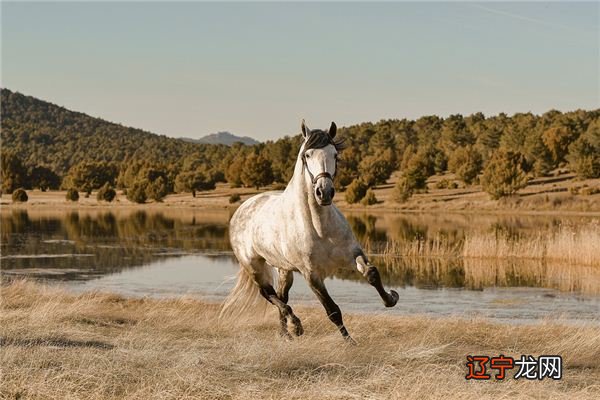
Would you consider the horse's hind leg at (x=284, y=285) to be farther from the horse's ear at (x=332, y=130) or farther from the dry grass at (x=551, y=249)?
the dry grass at (x=551, y=249)

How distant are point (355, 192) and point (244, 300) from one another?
225 feet

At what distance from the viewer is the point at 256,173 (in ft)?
327

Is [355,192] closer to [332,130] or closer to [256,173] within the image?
[256,173]

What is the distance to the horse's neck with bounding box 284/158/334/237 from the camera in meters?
→ 8.86

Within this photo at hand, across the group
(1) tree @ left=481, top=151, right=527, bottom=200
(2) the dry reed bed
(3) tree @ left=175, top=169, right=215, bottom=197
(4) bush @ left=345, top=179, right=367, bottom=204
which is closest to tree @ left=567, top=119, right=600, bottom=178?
(1) tree @ left=481, top=151, right=527, bottom=200

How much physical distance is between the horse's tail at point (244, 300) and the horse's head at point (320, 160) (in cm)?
336

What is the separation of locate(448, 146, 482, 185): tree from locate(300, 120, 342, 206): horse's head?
80.7 metres

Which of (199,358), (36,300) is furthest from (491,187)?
(199,358)

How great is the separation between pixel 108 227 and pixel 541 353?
4683 centimetres

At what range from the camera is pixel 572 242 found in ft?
92.0

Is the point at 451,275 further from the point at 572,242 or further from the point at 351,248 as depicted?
the point at 351,248

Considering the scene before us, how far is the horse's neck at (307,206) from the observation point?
29.1 feet

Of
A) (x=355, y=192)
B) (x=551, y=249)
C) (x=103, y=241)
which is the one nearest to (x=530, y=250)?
(x=551, y=249)

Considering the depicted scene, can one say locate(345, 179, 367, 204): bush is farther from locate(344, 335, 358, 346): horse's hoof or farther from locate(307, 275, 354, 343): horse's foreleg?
locate(344, 335, 358, 346): horse's hoof
